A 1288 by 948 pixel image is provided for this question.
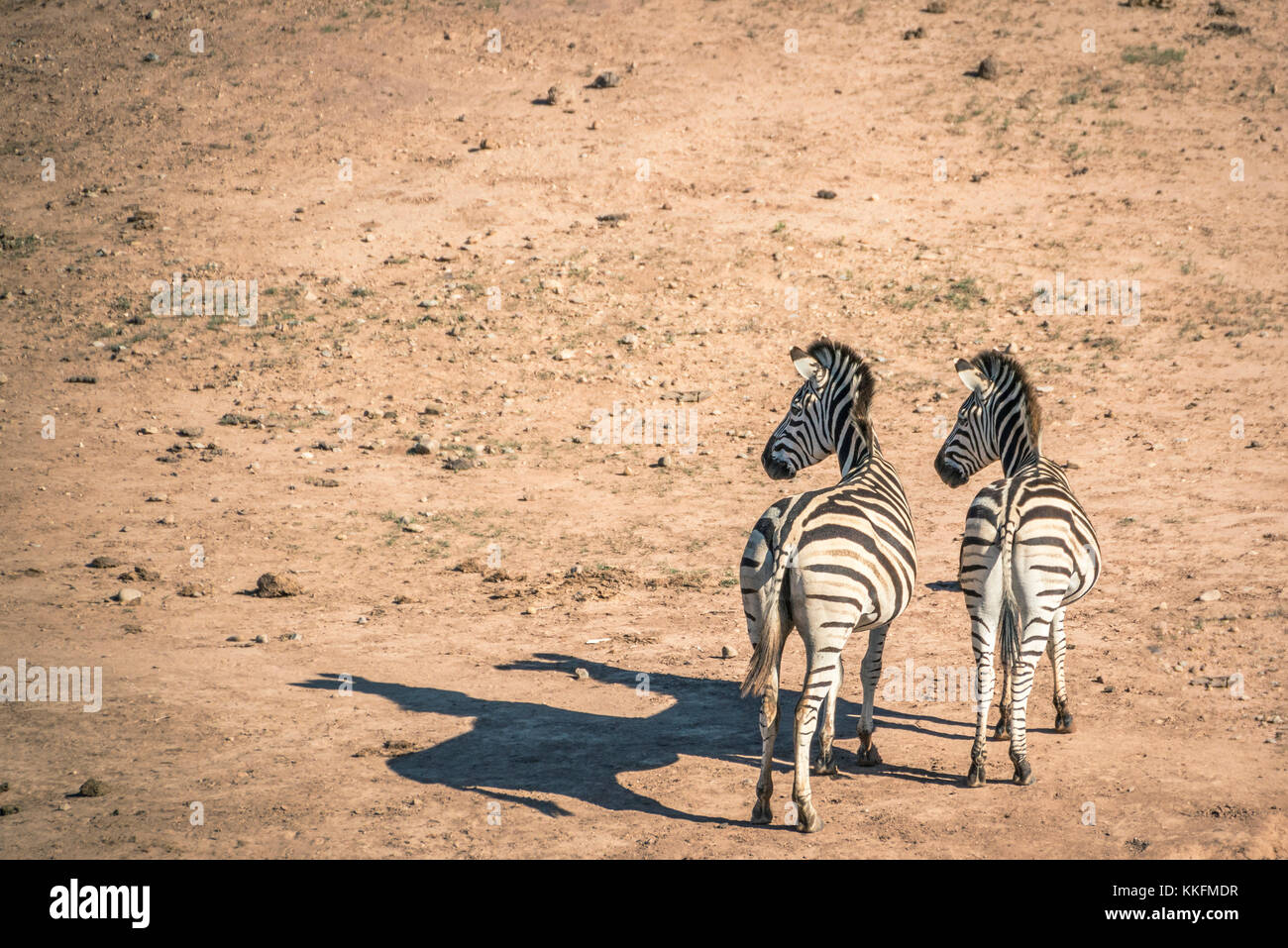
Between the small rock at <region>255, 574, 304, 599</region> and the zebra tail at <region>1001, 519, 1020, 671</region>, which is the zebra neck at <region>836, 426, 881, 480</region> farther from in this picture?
the small rock at <region>255, 574, 304, 599</region>

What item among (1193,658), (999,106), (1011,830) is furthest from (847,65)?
(1011,830)

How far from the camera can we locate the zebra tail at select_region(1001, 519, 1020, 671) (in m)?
7.20

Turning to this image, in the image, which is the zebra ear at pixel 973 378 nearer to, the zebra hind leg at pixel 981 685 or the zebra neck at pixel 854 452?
the zebra neck at pixel 854 452

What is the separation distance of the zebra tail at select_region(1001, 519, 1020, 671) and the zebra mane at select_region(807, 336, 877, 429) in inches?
58.9

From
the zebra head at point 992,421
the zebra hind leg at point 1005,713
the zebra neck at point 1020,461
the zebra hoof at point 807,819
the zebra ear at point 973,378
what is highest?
the zebra ear at point 973,378

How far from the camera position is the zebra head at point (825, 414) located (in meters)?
A: 8.35

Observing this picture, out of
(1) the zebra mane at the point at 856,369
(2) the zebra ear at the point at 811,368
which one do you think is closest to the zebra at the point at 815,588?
(1) the zebra mane at the point at 856,369

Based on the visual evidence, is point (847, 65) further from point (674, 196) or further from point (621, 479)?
point (621, 479)

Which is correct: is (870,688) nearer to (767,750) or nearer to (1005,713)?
(1005,713)

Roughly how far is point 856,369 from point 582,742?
11.2 feet

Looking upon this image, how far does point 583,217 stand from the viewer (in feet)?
64.5

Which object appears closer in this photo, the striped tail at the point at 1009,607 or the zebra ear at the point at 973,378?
the striped tail at the point at 1009,607

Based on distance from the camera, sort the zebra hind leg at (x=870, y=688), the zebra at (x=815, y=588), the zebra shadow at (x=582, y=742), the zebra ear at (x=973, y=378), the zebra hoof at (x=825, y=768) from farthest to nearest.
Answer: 1. the zebra ear at (x=973, y=378)
2. the zebra hind leg at (x=870, y=688)
3. the zebra hoof at (x=825, y=768)
4. the zebra shadow at (x=582, y=742)
5. the zebra at (x=815, y=588)

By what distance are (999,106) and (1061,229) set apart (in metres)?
4.20
